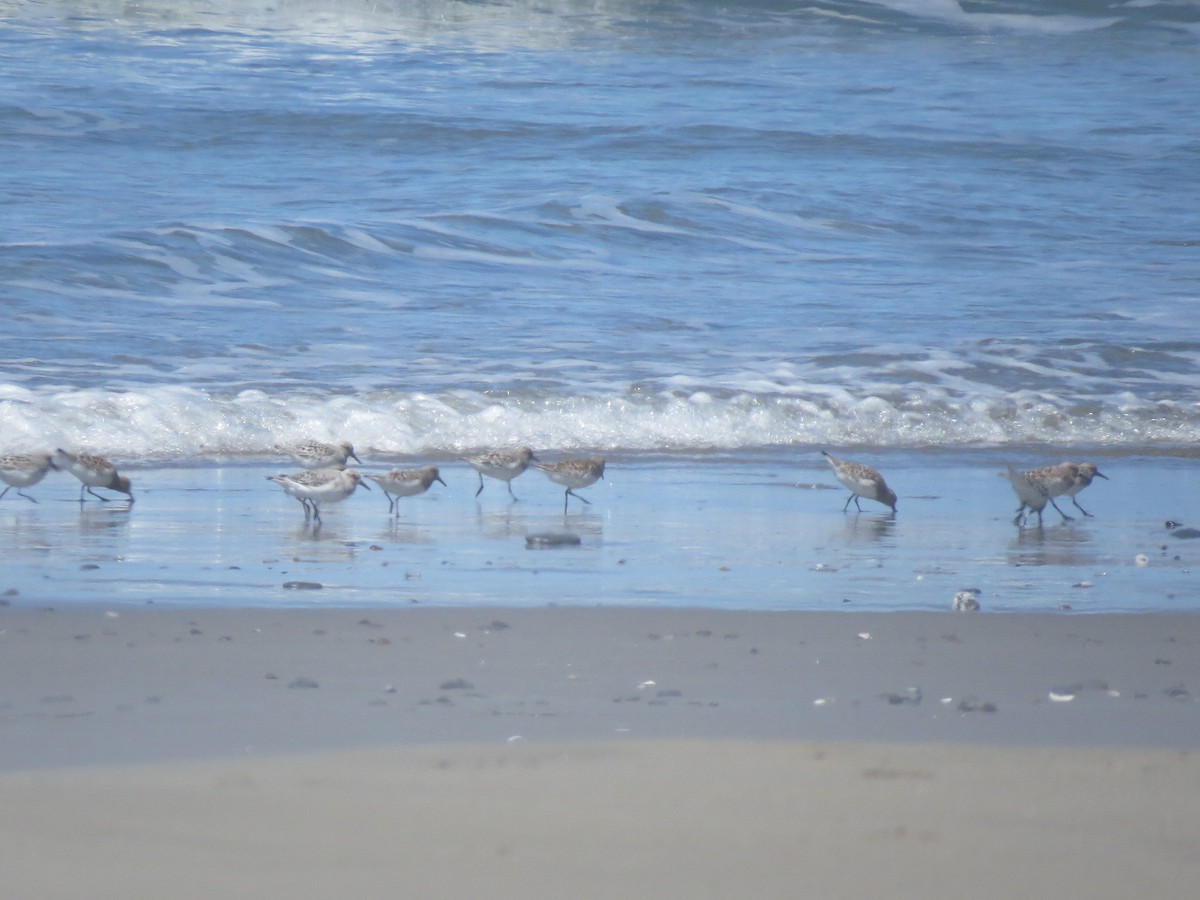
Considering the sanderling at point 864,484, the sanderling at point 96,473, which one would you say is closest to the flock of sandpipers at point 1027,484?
the sanderling at point 864,484

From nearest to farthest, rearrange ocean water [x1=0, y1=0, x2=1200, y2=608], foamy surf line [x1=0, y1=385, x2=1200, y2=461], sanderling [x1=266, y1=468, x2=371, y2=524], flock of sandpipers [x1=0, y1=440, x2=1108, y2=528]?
1. ocean water [x1=0, y1=0, x2=1200, y2=608]
2. sanderling [x1=266, y1=468, x2=371, y2=524]
3. flock of sandpipers [x1=0, y1=440, x2=1108, y2=528]
4. foamy surf line [x1=0, y1=385, x2=1200, y2=461]

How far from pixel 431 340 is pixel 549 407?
184 cm

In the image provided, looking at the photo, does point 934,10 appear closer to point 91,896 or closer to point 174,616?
point 174,616

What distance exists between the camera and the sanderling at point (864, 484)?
6.72 metres

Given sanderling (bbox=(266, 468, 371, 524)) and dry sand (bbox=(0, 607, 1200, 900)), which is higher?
dry sand (bbox=(0, 607, 1200, 900))

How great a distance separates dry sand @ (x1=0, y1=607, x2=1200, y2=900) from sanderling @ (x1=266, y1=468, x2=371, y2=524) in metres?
2.32

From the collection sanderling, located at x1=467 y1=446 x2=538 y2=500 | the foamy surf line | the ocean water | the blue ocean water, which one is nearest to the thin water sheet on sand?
the ocean water

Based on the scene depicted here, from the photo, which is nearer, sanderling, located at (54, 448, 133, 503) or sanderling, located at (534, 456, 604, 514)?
sanderling, located at (54, 448, 133, 503)

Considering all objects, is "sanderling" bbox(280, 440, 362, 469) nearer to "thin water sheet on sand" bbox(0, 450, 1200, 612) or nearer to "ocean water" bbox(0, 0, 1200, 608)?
"thin water sheet on sand" bbox(0, 450, 1200, 612)

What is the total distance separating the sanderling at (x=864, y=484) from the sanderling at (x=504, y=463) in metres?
1.54

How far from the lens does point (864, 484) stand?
6.75 metres

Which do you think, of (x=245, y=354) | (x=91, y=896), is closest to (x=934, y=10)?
(x=245, y=354)

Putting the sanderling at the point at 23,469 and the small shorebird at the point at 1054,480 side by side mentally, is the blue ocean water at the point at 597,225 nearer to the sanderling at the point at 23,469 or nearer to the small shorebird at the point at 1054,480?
the sanderling at the point at 23,469

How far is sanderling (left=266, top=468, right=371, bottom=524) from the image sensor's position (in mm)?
6340
